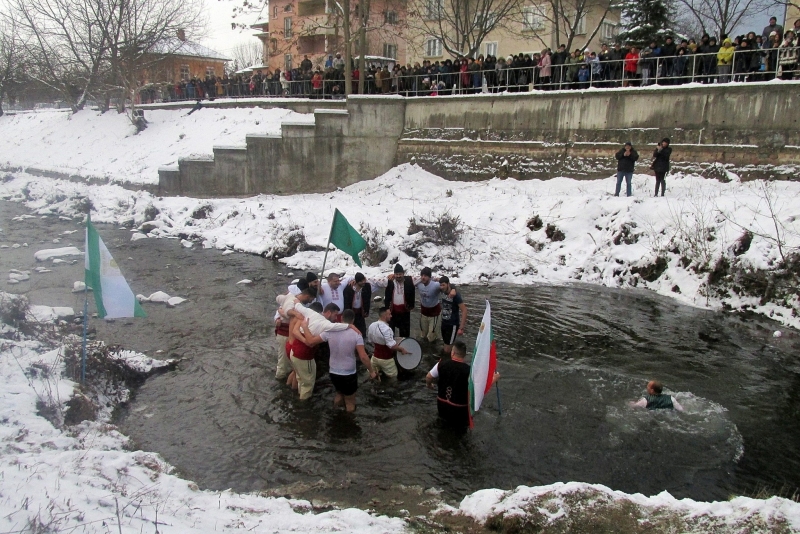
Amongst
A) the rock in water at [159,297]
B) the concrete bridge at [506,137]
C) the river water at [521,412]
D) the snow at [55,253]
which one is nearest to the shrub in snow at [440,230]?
the river water at [521,412]

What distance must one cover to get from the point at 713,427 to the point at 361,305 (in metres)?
5.75

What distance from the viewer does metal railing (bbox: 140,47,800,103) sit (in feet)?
55.6

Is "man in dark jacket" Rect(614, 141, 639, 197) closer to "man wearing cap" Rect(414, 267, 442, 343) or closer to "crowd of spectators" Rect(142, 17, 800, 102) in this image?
"crowd of spectators" Rect(142, 17, 800, 102)

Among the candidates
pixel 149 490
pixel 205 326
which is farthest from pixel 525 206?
pixel 149 490

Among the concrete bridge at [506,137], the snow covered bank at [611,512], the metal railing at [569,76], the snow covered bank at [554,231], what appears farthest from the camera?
the metal railing at [569,76]

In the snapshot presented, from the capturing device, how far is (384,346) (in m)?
9.06

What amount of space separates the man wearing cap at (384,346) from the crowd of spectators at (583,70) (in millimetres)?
14010

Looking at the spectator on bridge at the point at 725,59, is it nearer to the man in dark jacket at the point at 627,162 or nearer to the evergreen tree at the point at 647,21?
the man in dark jacket at the point at 627,162

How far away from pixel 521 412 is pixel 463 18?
3328cm

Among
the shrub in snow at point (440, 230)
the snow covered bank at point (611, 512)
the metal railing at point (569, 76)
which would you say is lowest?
the snow covered bank at point (611, 512)

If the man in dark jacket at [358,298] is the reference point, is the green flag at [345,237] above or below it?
above

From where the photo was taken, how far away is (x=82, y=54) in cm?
4038

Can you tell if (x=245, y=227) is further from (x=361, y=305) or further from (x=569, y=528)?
(x=569, y=528)

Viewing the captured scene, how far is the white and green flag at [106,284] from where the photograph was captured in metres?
8.23
